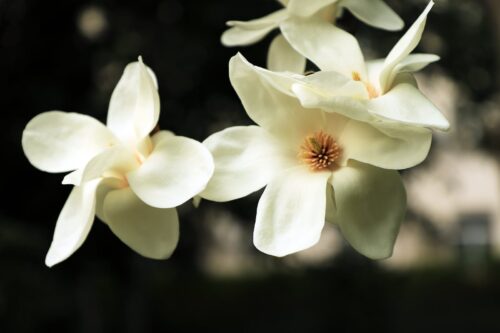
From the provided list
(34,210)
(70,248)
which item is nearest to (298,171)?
(70,248)

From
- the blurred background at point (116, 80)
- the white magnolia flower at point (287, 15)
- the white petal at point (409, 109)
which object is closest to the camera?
the white petal at point (409, 109)

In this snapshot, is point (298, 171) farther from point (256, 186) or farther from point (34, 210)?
point (34, 210)

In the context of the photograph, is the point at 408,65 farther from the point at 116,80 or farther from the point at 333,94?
the point at 116,80

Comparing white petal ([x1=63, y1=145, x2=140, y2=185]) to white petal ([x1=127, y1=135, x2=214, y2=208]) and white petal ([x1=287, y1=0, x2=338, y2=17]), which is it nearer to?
white petal ([x1=127, y1=135, x2=214, y2=208])

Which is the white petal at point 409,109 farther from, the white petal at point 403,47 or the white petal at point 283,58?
the white petal at point 283,58

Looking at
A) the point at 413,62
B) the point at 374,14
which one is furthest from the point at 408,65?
the point at 374,14

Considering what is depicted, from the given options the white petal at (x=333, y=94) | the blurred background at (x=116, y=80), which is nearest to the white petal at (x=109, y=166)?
the white petal at (x=333, y=94)

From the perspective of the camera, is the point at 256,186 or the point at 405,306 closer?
the point at 256,186
